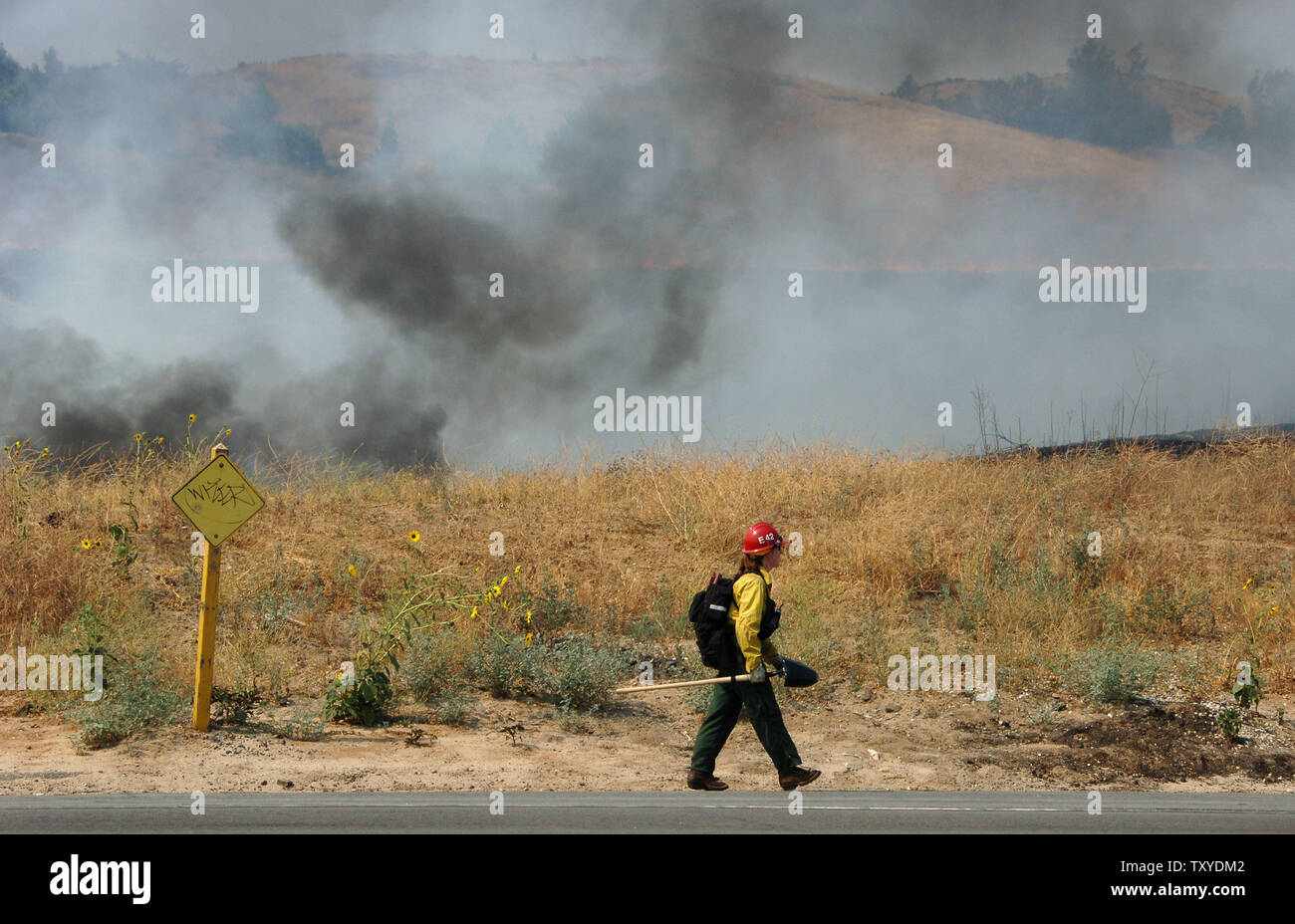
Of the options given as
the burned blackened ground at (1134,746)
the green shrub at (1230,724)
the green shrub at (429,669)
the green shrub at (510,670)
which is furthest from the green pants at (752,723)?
the green shrub at (1230,724)

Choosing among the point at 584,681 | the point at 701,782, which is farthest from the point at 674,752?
the point at 701,782

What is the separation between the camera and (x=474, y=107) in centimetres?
2859

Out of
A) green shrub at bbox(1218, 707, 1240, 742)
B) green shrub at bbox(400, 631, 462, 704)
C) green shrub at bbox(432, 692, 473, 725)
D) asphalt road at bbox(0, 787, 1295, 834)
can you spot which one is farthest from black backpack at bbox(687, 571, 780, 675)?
green shrub at bbox(1218, 707, 1240, 742)

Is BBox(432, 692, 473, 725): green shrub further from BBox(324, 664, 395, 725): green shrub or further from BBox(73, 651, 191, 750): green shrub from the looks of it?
BBox(73, 651, 191, 750): green shrub

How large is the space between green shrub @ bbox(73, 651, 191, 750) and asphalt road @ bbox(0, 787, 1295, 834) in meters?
1.30

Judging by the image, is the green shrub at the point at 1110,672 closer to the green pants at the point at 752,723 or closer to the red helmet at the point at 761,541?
the green pants at the point at 752,723

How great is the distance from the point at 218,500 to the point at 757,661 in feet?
12.8

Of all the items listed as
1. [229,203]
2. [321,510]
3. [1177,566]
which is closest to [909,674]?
[1177,566]

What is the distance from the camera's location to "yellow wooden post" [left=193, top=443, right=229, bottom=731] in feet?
26.5

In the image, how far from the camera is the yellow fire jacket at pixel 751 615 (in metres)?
6.59

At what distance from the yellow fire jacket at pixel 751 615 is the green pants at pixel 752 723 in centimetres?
17

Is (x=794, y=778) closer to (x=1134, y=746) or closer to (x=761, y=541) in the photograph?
Result: (x=761, y=541)

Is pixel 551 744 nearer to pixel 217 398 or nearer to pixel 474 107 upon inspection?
pixel 217 398

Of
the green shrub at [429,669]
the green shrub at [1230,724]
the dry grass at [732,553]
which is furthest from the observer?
the dry grass at [732,553]
